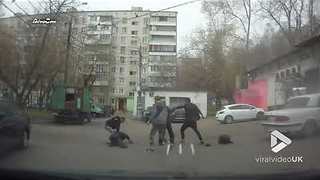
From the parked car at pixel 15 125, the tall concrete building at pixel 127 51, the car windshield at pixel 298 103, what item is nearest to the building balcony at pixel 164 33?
the tall concrete building at pixel 127 51

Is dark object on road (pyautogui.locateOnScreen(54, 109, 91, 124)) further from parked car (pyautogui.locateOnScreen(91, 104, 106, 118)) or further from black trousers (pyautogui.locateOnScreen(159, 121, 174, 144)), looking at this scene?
black trousers (pyautogui.locateOnScreen(159, 121, 174, 144))

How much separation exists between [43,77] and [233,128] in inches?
45.4

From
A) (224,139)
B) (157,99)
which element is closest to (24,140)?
(157,99)

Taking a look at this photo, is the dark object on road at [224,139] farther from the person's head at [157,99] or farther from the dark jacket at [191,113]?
the person's head at [157,99]

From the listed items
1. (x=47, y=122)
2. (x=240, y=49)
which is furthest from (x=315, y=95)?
(x=47, y=122)

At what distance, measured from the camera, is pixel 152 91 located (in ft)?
8.44

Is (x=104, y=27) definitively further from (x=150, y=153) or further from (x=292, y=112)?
(x=292, y=112)

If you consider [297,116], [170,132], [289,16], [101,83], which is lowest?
[170,132]

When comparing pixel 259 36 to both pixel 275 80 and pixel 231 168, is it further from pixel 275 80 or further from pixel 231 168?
pixel 231 168

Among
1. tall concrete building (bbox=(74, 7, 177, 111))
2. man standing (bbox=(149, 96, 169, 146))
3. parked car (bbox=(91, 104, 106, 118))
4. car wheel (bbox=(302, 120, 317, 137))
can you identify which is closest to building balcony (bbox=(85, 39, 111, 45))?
tall concrete building (bbox=(74, 7, 177, 111))

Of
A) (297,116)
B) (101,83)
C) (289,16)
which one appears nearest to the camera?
(289,16)

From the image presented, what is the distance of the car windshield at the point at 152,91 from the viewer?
2.45m

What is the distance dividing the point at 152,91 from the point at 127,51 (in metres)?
0.30

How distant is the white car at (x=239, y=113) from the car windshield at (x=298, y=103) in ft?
0.51
